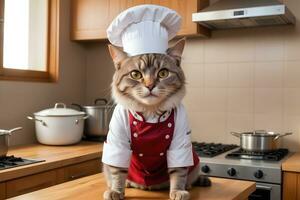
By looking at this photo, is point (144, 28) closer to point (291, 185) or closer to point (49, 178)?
point (49, 178)

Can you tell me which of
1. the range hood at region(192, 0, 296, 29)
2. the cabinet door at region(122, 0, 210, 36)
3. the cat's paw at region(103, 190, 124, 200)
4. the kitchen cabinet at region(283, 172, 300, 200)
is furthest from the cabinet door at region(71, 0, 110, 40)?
the cat's paw at region(103, 190, 124, 200)

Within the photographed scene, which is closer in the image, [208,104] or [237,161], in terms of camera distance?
[237,161]

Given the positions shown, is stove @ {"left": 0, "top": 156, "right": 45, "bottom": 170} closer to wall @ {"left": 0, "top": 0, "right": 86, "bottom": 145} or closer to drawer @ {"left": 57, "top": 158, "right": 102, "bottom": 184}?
drawer @ {"left": 57, "top": 158, "right": 102, "bottom": 184}

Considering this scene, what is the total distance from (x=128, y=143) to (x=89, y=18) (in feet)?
6.06

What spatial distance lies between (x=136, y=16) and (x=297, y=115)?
163cm

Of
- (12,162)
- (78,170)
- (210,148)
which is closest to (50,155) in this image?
(78,170)

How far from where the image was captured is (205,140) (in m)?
2.69

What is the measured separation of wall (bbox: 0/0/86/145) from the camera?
244cm

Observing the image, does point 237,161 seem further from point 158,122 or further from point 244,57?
point 158,122

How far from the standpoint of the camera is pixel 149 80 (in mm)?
1076

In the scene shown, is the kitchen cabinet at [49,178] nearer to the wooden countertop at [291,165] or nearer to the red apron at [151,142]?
the red apron at [151,142]

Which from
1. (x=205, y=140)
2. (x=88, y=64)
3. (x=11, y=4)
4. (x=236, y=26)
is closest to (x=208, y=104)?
(x=205, y=140)

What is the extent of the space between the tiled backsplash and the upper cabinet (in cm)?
20

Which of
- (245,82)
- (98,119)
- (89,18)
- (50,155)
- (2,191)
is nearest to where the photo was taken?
(2,191)
